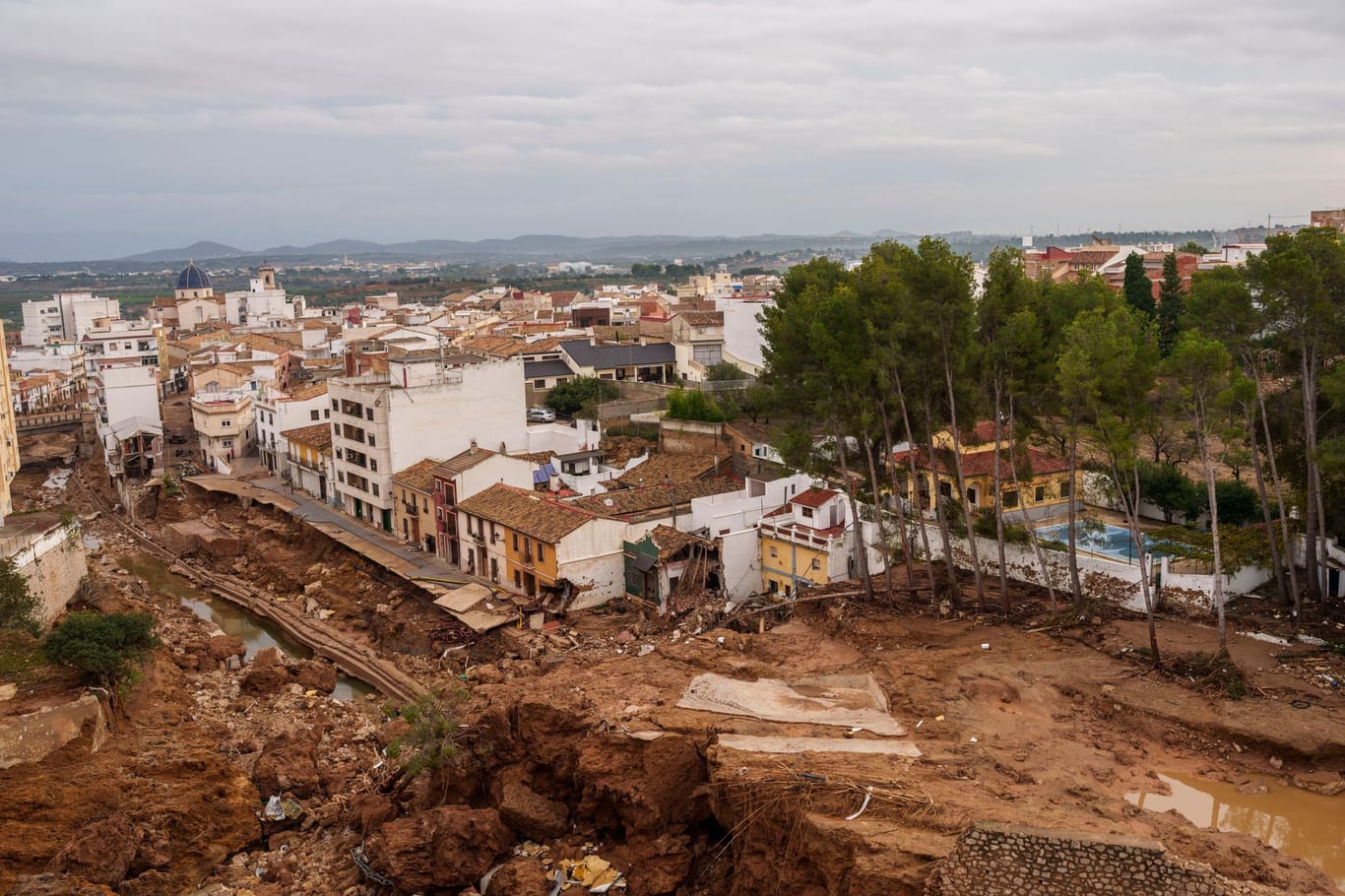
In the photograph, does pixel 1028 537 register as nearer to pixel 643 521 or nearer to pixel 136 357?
pixel 643 521

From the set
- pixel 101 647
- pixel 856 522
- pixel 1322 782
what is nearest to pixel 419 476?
pixel 101 647

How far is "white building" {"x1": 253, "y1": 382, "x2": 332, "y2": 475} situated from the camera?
49.1 metres

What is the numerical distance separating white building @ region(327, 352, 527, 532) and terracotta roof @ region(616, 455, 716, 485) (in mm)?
5987

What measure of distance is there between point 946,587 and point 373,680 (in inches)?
578

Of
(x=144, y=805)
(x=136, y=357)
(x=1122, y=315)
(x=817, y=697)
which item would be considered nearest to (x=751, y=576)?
(x=817, y=697)

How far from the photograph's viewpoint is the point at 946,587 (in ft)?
87.3

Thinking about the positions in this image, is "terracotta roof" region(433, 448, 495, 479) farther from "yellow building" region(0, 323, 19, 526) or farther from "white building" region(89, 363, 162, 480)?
"white building" region(89, 363, 162, 480)

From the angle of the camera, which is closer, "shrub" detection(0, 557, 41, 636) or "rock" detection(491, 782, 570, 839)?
"rock" detection(491, 782, 570, 839)

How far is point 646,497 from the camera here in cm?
3228

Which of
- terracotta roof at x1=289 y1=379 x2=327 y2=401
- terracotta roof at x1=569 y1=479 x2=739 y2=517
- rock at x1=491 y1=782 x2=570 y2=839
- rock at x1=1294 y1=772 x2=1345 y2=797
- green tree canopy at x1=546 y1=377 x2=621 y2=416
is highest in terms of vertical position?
terracotta roof at x1=289 y1=379 x2=327 y2=401

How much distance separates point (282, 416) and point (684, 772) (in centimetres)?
3747

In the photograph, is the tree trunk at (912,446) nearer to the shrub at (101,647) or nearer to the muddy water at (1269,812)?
the muddy water at (1269,812)

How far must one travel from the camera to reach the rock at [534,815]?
17.5 metres

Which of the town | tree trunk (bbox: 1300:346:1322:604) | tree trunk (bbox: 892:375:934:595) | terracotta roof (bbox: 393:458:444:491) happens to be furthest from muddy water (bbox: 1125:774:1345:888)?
terracotta roof (bbox: 393:458:444:491)
